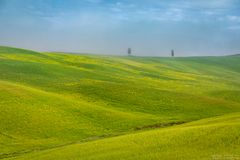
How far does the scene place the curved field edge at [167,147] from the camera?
27.4m

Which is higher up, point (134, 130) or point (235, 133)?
point (235, 133)

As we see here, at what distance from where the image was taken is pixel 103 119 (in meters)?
54.9

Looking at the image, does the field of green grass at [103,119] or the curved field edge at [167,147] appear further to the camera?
the field of green grass at [103,119]

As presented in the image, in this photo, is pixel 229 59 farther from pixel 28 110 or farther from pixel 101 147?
pixel 101 147

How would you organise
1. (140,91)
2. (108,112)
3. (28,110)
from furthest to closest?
(140,91) → (108,112) → (28,110)

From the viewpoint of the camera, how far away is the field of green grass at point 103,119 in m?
31.1

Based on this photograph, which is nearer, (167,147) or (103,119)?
(167,147)

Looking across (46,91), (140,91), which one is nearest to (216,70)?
(140,91)

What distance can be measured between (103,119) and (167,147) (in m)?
24.7

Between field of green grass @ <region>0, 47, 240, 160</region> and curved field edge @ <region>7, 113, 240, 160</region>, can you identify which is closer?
curved field edge @ <region>7, 113, 240, 160</region>

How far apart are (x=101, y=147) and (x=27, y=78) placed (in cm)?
4514

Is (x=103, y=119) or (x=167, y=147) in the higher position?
(x=167, y=147)

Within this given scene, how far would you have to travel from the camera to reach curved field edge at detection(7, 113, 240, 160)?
27.4 metres

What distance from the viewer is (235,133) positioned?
97.7 ft
